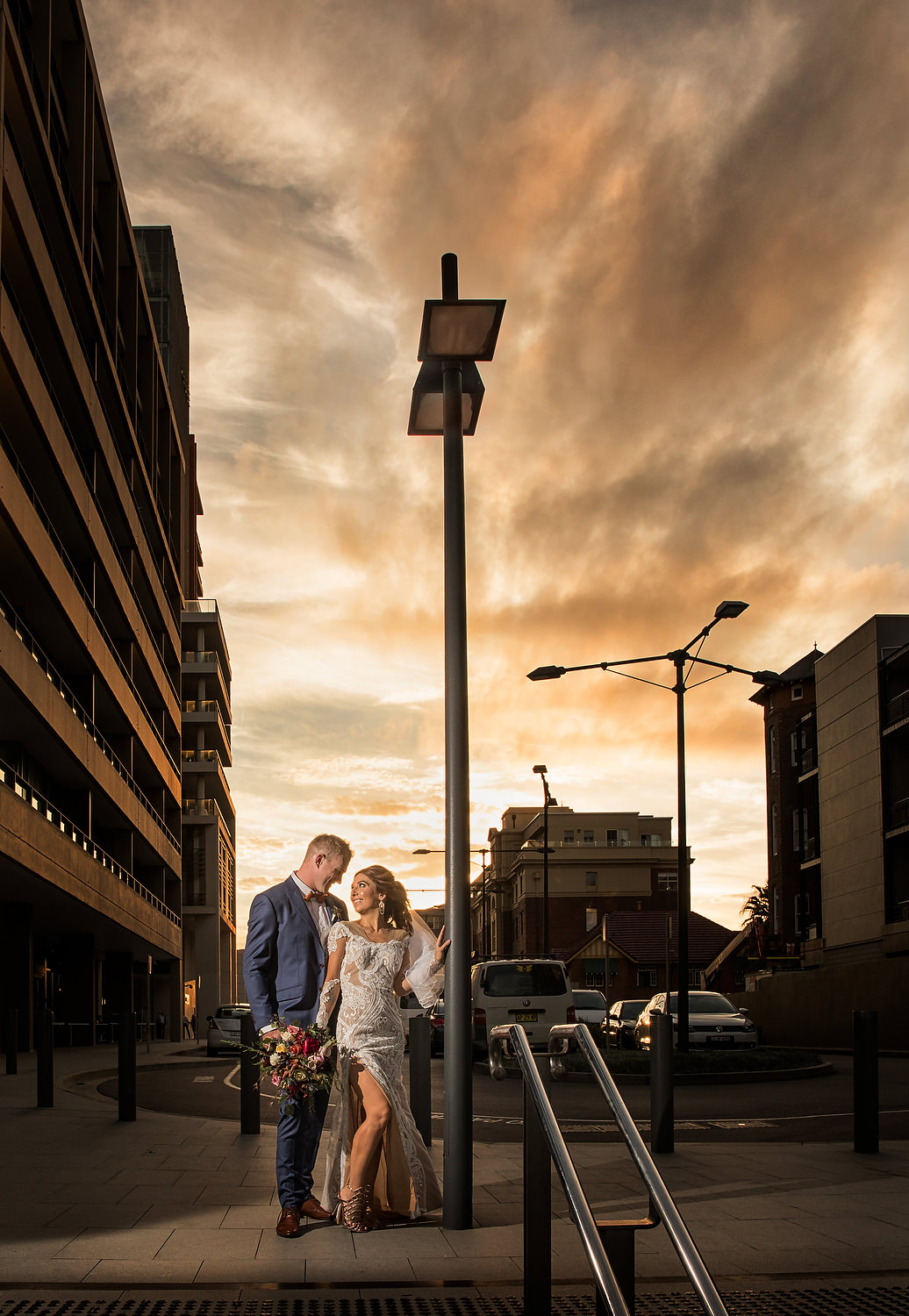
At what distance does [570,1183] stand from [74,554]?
3181 cm

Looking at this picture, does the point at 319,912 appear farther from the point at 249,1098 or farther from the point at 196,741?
the point at 196,741

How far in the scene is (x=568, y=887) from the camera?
102375mm

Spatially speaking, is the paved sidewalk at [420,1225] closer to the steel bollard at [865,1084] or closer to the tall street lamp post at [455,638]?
the steel bollard at [865,1084]

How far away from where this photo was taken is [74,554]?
112 ft

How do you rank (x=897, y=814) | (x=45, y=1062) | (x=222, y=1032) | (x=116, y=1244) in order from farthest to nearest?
(x=897, y=814) < (x=222, y=1032) < (x=45, y=1062) < (x=116, y=1244)

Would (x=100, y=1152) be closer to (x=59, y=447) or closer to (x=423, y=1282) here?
(x=423, y=1282)

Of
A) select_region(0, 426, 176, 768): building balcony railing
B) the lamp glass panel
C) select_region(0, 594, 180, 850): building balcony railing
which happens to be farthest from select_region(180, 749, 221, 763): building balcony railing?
the lamp glass panel

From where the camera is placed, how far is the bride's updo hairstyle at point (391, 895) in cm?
692

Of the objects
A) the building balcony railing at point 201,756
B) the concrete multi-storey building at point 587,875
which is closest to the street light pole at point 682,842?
the building balcony railing at point 201,756

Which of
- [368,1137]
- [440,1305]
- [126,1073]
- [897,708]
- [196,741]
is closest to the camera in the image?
[440,1305]

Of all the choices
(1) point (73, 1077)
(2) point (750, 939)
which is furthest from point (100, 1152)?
(2) point (750, 939)

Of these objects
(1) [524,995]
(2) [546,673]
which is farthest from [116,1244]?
(2) [546,673]

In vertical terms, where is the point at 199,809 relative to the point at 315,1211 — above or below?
above

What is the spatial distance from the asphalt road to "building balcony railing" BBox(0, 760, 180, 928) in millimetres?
6663
